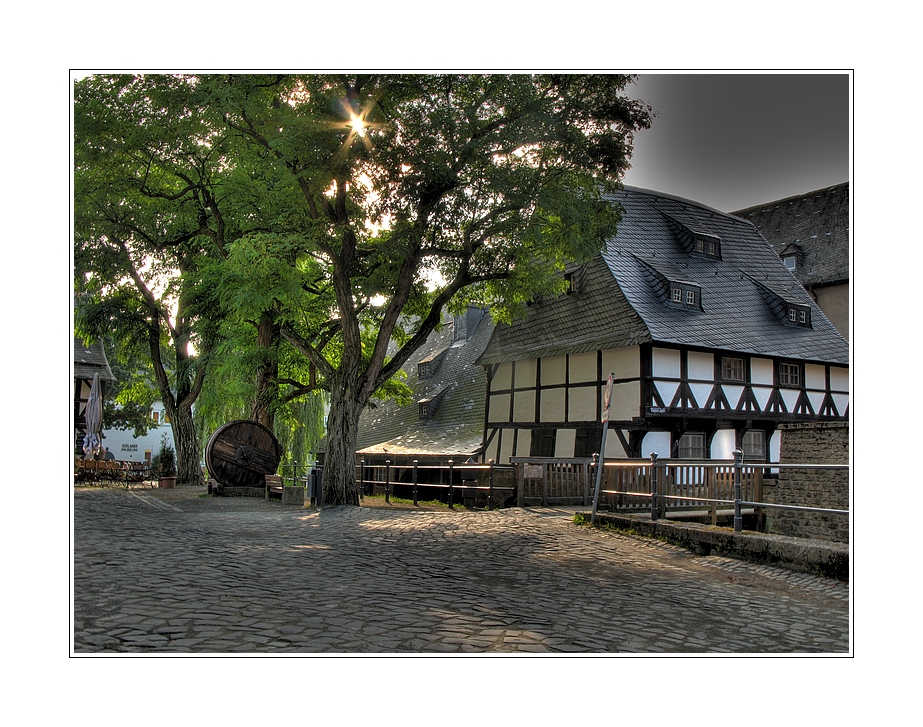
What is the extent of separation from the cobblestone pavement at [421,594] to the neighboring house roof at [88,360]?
6.44 ft

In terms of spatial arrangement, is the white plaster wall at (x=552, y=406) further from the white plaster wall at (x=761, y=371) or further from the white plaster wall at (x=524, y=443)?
the white plaster wall at (x=761, y=371)

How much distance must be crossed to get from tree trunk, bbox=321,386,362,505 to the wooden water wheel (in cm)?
395

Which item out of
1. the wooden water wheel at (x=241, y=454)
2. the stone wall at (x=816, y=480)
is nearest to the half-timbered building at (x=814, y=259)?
the stone wall at (x=816, y=480)

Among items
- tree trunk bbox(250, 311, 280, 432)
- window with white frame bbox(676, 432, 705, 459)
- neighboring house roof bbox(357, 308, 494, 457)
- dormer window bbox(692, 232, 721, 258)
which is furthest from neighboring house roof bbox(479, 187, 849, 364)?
tree trunk bbox(250, 311, 280, 432)

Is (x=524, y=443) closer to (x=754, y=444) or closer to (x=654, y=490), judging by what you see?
(x=754, y=444)

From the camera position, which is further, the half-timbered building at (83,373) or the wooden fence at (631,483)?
the wooden fence at (631,483)

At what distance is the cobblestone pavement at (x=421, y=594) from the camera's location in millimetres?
5250

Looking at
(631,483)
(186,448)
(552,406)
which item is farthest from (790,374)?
(186,448)

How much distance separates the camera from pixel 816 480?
13.5 meters

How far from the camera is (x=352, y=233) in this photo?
46.4 ft

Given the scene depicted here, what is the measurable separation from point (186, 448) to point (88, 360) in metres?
9.31

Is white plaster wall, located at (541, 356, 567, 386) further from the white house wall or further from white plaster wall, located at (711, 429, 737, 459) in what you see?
white plaster wall, located at (711, 429, 737, 459)
